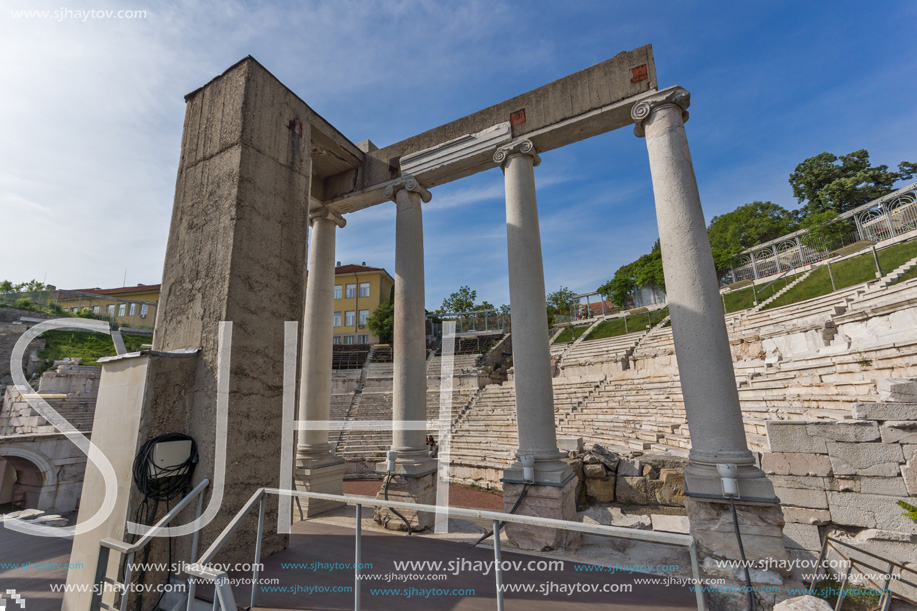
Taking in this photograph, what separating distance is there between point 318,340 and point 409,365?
2737mm

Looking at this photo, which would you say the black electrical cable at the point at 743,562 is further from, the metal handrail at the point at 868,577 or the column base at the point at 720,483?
the metal handrail at the point at 868,577

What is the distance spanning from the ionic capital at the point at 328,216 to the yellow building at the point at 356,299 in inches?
1335

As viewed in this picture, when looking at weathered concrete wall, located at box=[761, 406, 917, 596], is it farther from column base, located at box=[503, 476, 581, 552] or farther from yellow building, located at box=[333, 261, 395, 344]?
yellow building, located at box=[333, 261, 395, 344]

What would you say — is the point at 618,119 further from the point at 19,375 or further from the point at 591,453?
the point at 19,375

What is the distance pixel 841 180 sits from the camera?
4231cm

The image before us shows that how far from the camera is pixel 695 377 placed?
16.2ft

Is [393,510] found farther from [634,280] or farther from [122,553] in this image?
[634,280]

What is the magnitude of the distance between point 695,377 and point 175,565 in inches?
249

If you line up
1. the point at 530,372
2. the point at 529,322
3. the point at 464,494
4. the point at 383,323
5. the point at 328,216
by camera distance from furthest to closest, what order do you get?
1. the point at 383,323
2. the point at 464,494
3. the point at 328,216
4. the point at 529,322
5. the point at 530,372

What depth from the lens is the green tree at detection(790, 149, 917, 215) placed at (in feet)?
136

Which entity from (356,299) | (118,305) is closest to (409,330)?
(356,299)

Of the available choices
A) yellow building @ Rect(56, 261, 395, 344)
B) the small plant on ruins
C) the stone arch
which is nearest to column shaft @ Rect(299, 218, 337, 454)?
the small plant on ruins

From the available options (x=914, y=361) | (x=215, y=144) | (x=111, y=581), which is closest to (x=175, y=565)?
(x=111, y=581)

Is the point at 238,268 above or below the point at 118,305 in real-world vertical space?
below
